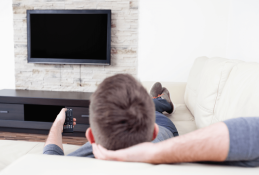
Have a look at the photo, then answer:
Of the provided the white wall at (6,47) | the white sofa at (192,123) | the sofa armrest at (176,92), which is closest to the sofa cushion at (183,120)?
the white sofa at (192,123)

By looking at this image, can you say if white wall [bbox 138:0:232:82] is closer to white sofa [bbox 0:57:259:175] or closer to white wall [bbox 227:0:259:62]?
white wall [bbox 227:0:259:62]

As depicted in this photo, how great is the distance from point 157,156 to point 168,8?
267 cm

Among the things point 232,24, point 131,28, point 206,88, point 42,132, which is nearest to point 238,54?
point 232,24

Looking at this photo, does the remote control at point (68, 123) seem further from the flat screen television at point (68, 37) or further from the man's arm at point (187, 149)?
the flat screen television at point (68, 37)

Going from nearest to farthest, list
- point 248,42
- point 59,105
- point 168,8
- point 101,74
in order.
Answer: point 248,42 < point 59,105 < point 168,8 < point 101,74

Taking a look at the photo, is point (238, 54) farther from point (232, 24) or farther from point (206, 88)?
point (206, 88)

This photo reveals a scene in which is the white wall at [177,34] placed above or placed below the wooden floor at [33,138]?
above

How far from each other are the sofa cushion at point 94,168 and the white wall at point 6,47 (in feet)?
10.3

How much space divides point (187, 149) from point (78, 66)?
8.90 ft

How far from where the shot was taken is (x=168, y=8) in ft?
9.11

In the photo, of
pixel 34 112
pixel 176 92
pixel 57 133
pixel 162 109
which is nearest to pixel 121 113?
pixel 57 133

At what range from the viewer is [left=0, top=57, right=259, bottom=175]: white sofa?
40 cm

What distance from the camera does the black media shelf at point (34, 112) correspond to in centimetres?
248

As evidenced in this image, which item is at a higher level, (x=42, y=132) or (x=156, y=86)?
(x=156, y=86)
